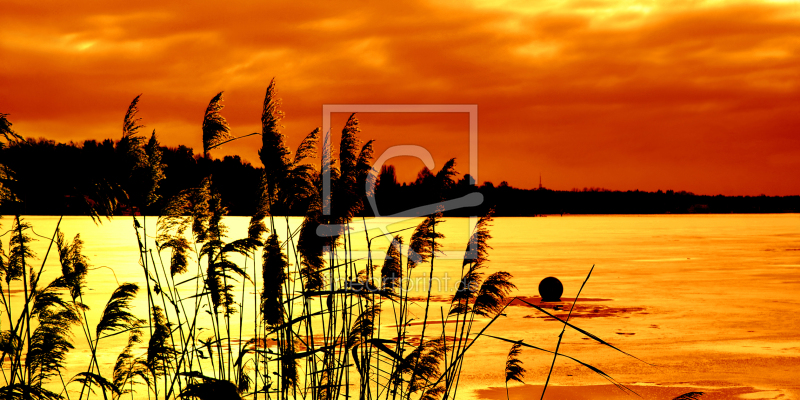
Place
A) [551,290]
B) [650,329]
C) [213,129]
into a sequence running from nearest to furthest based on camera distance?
[213,129] → [650,329] → [551,290]

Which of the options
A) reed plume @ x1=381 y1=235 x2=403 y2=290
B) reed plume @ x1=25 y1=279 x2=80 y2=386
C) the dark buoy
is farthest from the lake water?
reed plume @ x1=381 y1=235 x2=403 y2=290

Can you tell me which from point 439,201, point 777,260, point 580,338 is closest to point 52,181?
point 439,201

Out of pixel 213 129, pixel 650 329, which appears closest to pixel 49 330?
pixel 213 129

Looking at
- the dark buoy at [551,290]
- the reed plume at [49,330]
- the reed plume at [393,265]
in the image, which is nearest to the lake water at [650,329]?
the dark buoy at [551,290]

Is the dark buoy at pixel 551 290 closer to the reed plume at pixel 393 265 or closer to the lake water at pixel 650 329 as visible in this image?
the lake water at pixel 650 329

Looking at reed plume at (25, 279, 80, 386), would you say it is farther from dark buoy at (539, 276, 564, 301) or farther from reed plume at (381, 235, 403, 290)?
dark buoy at (539, 276, 564, 301)

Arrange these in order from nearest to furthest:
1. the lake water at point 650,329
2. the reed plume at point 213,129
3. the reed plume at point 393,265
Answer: the reed plume at point 213,129
the reed plume at point 393,265
the lake water at point 650,329

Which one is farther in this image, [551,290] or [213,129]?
[551,290]

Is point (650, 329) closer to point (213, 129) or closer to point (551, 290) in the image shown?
point (551, 290)

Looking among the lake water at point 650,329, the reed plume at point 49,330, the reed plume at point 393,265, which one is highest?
the reed plume at point 393,265

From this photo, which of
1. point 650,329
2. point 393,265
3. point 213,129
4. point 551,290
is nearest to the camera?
point 213,129

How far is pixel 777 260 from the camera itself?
22422mm

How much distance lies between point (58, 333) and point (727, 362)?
7.18 meters

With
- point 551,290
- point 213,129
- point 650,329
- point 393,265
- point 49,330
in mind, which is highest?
point 213,129
